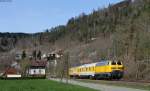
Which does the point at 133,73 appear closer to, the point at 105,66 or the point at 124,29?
the point at 105,66

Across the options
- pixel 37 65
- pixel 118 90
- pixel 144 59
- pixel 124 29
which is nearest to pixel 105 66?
pixel 144 59

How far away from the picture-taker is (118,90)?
41250mm

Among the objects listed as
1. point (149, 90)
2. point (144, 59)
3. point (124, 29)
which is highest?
point (124, 29)

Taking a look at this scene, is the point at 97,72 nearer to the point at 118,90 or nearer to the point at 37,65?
the point at 118,90

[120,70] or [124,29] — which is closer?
[120,70]

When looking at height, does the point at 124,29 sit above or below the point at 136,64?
above

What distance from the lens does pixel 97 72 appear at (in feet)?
267

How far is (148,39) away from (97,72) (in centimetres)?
1482

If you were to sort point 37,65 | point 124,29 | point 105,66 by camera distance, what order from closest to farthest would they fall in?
point 105,66 → point 124,29 → point 37,65

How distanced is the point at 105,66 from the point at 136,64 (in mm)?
5814

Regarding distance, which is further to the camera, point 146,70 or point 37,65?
point 37,65

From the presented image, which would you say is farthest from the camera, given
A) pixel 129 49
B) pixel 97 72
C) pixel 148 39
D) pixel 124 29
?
pixel 124 29

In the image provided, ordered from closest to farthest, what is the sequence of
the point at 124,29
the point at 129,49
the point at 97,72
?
the point at 97,72 < the point at 129,49 < the point at 124,29

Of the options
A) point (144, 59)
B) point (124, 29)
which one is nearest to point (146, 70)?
point (144, 59)
